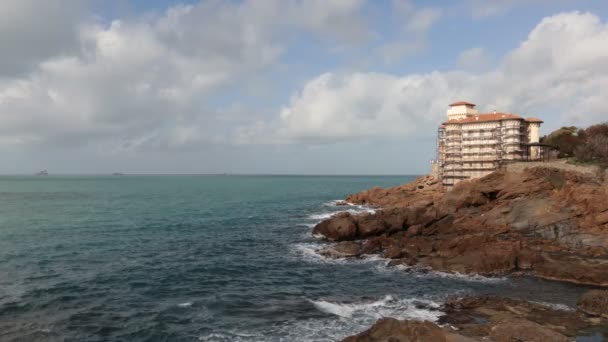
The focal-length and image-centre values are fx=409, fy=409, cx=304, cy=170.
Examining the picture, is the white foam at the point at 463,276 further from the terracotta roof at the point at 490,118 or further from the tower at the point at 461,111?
the tower at the point at 461,111

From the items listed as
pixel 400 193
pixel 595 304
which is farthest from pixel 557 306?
pixel 400 193

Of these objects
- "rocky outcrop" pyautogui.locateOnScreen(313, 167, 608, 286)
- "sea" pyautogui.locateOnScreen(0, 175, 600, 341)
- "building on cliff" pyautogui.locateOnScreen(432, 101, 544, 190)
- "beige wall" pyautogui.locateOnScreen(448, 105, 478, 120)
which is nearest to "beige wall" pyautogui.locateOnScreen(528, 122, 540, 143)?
"building on cliff" pyautogui.locateOnScreen(432, 101, 544, 190)

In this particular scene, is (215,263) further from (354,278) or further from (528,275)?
(528,275)

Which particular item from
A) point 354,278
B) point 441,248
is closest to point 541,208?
point 441,248

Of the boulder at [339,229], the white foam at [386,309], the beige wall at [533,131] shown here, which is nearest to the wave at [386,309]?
the white foam at [386,309]

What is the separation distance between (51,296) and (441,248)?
3240 cm

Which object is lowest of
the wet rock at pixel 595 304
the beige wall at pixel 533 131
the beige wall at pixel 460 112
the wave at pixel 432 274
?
the wave at pixel 432 274

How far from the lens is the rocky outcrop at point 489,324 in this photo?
54.5ft

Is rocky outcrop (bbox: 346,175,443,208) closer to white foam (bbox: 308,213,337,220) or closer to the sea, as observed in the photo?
white foam (bbox: 308,213,337,220)

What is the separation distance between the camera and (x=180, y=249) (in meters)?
44.2

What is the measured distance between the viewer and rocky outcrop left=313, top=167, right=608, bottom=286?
34.1 meters

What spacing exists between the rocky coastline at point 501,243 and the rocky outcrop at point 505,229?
3.5 inches

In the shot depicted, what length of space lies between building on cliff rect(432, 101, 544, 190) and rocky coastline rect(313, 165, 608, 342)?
71.5ft

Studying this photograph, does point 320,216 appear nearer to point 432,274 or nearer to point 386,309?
point 432,274
